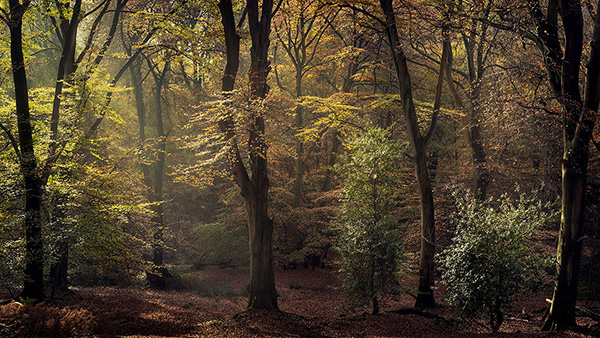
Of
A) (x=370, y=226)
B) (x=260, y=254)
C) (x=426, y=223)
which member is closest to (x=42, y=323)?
(x=260, y=254)

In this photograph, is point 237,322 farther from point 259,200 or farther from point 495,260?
point 495,260

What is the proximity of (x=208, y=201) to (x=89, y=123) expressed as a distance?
1078 cm

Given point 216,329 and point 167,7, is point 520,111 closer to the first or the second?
point 216,329

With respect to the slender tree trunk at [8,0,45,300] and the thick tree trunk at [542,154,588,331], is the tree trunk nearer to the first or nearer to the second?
the thick tree trunk at [542,154,588,331]

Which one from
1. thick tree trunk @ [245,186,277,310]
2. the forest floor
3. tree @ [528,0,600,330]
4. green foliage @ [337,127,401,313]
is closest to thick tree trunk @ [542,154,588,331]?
tree @ [528,0,600,330]

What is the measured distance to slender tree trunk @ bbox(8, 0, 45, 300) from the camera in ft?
28.6

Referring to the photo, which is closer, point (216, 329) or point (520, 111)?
point (216, 329)

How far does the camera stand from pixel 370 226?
10.0 meters

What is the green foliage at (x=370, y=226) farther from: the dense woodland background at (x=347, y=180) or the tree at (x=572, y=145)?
the tree at (x=572, y=145)

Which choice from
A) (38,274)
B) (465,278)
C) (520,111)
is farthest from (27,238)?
(520,111)

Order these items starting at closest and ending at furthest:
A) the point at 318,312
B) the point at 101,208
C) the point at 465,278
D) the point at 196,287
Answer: the point at 465,278 < the point at 101,208 < the point at 318,312 < the point at 196,287

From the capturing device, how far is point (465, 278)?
743 centimetres

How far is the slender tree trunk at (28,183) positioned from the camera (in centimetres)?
871

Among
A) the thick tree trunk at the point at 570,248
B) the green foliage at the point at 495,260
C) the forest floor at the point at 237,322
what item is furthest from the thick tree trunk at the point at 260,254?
the thick tree trunk at the point at 570,248
